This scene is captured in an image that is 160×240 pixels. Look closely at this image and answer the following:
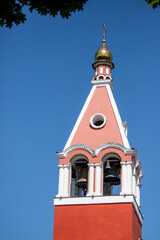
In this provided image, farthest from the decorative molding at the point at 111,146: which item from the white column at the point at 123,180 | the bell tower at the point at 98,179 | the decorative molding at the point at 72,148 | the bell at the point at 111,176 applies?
the bell at the point at 111,176

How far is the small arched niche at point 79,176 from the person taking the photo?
20250mm

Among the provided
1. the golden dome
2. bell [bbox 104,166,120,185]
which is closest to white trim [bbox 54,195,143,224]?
bell [bbox 104,166,120,185]

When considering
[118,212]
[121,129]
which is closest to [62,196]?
[118,212]

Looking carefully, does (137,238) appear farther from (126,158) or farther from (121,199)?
(126,158)

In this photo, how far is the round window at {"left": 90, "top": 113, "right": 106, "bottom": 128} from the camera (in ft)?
67.8

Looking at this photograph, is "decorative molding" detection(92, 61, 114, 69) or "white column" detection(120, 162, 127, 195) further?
"decorative molding" detection(92, 61, 114, 69)

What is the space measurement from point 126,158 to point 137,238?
3.34m

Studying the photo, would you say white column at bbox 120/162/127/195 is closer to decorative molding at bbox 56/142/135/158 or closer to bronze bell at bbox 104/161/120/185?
bronze bell at bbox 104/161/120/185

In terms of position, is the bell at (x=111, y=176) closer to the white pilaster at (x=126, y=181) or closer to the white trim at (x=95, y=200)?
the white pilaster at (x=126, y=181)

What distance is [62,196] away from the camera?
19.5 metres

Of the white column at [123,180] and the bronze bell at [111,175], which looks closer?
the white column at [123,180]

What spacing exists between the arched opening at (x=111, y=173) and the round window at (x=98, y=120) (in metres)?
1.51

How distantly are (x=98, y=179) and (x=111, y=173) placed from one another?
700 mm

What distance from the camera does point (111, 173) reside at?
Answer: 19.7 metres
